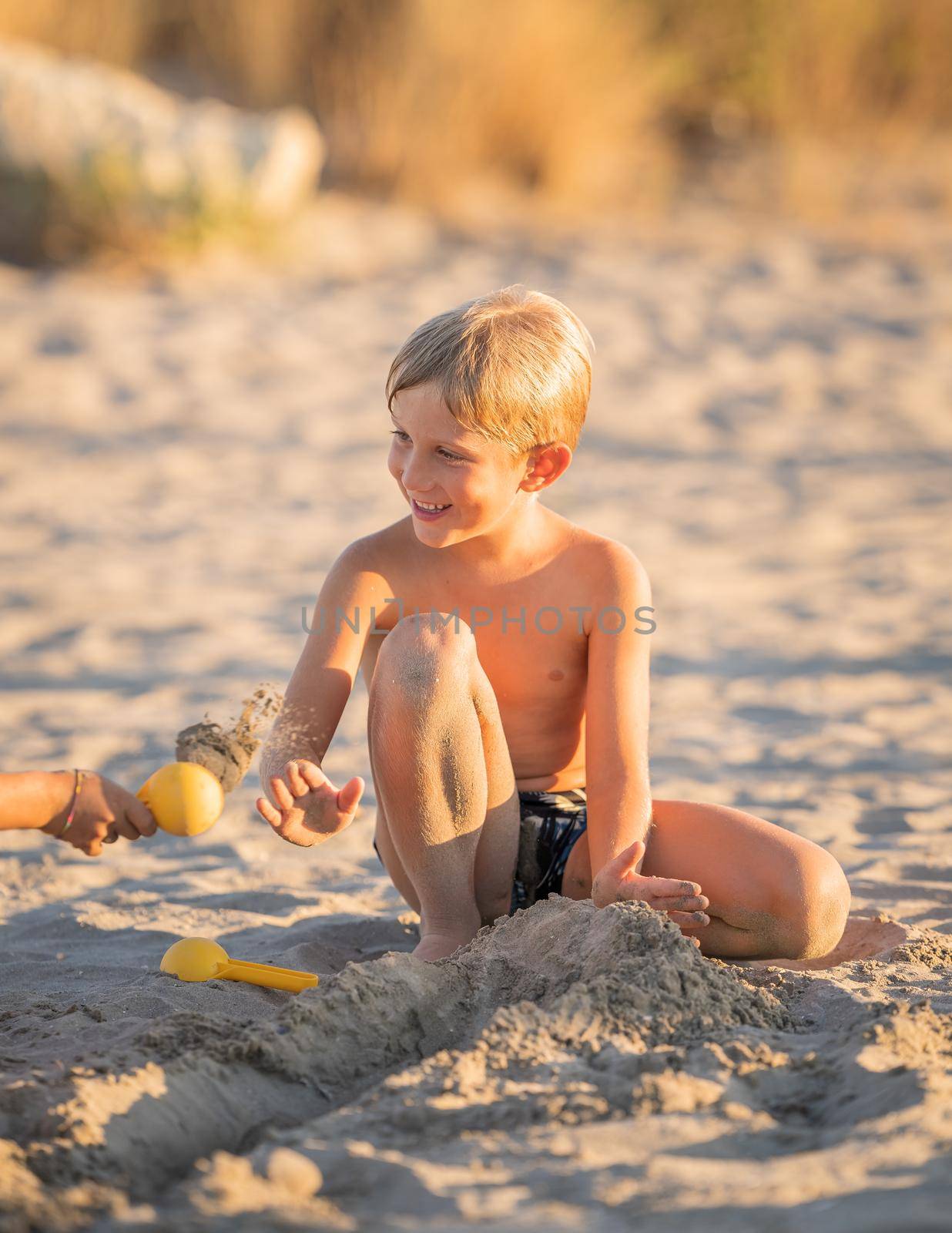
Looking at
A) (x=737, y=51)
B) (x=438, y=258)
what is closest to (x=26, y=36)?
(x=438, y=258)

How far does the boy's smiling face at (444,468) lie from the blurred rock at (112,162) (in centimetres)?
562

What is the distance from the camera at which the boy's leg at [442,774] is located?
2209 mm

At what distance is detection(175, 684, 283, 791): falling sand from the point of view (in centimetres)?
257

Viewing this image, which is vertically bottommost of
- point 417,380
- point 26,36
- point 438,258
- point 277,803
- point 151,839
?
point 151,839

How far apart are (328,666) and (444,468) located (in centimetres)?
42

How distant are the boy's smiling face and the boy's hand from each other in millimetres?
646

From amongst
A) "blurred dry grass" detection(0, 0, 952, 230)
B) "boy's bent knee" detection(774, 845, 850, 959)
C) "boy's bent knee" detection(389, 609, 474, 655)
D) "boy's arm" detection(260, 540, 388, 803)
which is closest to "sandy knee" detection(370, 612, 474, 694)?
"boy's bent knee" detection(389, 609, 474, 655)

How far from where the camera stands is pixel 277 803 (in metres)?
2.16

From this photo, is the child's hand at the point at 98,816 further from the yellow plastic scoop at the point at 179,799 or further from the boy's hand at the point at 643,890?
the boy's hand at the point at 643,890

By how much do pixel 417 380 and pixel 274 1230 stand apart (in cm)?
141

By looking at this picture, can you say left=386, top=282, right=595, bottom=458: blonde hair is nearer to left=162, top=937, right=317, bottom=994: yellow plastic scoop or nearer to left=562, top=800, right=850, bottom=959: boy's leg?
left=562, top=800, right=850, bottom=959: boy's leg

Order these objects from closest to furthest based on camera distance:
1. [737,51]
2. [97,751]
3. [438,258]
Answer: [97,751]
[438,258]
[737,51]

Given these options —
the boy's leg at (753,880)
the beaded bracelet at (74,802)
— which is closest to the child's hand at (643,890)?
the boy's leg at (753,880)

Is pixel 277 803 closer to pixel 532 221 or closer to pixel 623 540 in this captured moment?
pixel 623 540
